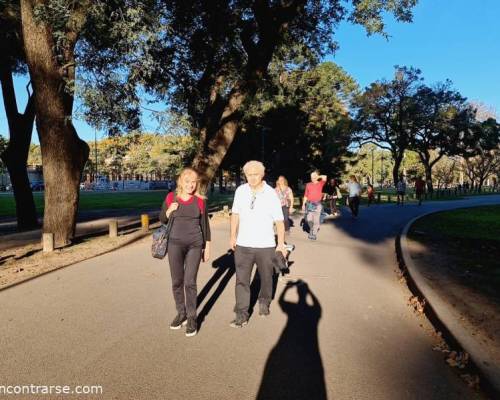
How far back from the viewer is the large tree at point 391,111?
3947 cm

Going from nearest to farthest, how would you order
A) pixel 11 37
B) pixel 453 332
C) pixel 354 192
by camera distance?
pixel 453 332 → pixel 11 37 → pixel 354 192

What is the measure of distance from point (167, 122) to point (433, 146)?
125 feet

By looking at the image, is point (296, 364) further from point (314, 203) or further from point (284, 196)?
point (314, 203)

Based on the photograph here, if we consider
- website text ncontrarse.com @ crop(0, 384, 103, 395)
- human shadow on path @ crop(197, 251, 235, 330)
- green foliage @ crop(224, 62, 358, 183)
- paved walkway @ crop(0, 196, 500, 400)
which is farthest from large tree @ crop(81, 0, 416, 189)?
green foliage @ crop(224, 62, 358, 183)

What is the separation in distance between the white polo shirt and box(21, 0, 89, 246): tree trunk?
6199 mm

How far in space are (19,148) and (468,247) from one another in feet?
45.6

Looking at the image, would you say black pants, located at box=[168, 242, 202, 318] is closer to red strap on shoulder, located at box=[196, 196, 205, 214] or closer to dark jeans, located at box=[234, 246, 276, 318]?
red strap on shoulder, located at box=[196, 196, 205, 214]

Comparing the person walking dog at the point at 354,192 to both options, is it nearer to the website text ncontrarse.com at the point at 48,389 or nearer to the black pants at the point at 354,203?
the black pants at the point at 354,203

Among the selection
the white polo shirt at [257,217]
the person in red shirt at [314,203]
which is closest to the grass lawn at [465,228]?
the person in red shirt at [314,203]

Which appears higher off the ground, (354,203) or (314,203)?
(314,203)

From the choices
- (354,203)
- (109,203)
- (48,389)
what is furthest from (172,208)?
(109,203)

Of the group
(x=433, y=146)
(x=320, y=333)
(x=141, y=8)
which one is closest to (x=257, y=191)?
(x=320, y=333)

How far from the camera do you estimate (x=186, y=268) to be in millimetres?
4395

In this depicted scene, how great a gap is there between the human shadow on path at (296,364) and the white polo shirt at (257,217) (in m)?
0.98
